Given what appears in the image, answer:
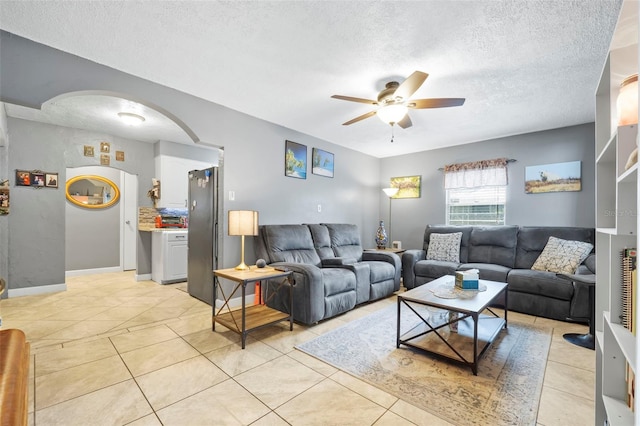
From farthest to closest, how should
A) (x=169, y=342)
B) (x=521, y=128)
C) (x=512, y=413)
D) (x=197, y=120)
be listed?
1. (x=521, y=128)
2. (x=197, y=120)
3. (x=169, y=342)
4. (x=512, y=413)

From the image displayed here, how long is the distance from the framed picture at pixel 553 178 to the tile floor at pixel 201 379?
1961mm

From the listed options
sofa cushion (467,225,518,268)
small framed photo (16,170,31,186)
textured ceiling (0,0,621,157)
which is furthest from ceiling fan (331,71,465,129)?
small framed photo (16,170,31,186)

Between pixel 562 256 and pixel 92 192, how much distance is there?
7.89m

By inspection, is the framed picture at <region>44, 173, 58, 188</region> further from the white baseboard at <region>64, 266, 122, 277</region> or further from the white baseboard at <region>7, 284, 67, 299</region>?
the white baseboard at <region>64, 266, 122, 277</region>

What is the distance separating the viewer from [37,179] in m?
4.13

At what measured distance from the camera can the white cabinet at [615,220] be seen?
0.98m

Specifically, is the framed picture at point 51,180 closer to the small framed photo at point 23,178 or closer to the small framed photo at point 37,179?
the small framed photo at point 37,179

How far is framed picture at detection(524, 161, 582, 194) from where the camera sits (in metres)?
3.88

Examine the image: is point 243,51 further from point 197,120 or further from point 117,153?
point 117,153

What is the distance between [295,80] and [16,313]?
4.02 meters

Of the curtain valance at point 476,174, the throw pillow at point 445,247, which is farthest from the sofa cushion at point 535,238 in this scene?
the curtain valance at point 476,174

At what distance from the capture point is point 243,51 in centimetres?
230

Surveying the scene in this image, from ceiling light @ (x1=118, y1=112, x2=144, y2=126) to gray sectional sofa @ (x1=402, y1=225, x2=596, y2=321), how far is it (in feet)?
14.3

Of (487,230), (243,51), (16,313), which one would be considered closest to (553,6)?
(243,51)
